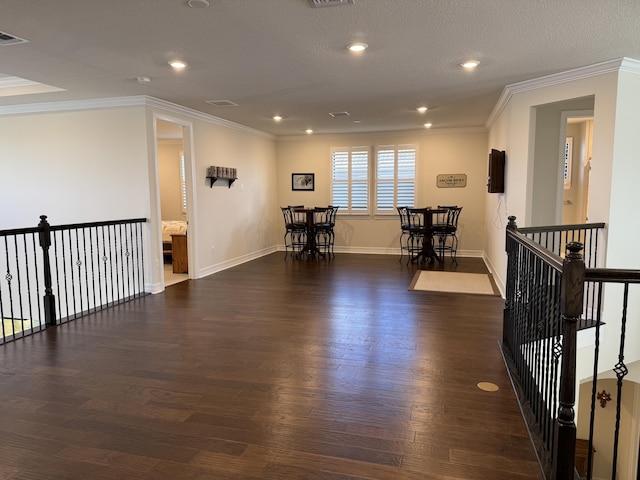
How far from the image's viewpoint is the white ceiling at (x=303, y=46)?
2971 millimetres

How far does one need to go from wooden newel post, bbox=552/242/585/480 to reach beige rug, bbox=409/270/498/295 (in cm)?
387

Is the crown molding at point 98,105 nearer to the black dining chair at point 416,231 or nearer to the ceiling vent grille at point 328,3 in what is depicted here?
the ceiling vent grille at point 328,3

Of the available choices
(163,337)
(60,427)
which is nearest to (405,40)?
(163,337)

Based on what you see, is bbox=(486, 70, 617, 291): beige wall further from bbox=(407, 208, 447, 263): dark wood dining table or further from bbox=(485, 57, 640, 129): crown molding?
bbox=(407, 208, 447, 263): dark wood dining table

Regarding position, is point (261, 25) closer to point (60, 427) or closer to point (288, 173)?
point (60, 427)

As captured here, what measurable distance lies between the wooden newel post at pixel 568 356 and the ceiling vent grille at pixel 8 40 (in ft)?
13.5

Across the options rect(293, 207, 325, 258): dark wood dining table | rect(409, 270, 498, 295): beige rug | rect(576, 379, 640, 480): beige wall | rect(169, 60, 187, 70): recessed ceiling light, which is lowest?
rect(576, 379, 640, 480): beige wall

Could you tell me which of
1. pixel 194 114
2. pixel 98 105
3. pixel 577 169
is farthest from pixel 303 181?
pixel 577 169

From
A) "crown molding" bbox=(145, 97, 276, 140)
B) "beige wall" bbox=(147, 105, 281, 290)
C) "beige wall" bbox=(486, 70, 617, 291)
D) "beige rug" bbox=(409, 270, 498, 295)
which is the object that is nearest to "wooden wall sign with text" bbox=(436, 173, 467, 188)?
"beige wall" bbox=(486, 70, 617, 291)

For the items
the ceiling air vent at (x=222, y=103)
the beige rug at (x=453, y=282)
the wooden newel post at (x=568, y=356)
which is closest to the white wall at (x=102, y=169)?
the ceiling air vent at (x=222, y=103)

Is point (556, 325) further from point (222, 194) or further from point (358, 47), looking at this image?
point (222, 194)

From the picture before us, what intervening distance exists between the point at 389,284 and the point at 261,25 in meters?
4.01

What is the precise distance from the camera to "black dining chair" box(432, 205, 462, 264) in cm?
799

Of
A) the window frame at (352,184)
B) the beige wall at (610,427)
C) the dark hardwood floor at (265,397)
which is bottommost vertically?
the beige wall at (610,427)
